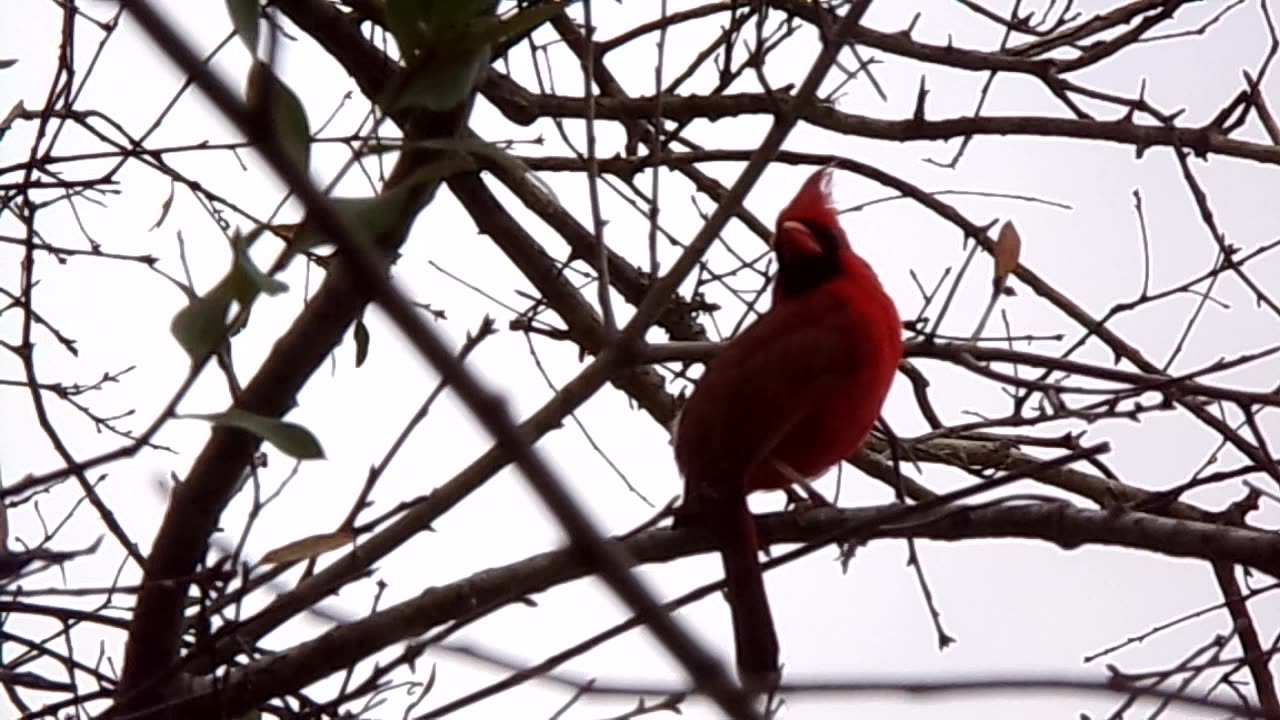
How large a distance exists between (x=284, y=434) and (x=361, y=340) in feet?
2.87

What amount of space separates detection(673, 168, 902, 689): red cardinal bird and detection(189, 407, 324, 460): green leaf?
2.83 ft

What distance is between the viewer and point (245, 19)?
1058 mm

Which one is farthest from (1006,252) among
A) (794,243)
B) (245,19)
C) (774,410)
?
(245,19)

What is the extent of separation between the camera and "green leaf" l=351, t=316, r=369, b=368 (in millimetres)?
1950

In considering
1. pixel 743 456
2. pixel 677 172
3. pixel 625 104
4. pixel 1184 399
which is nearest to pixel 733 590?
pixel 743 456

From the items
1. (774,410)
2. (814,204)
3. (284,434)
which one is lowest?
(284,434)

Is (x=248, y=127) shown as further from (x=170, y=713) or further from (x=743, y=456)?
(x=743, y=456)

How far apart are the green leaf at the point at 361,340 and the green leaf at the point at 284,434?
83 centimetres

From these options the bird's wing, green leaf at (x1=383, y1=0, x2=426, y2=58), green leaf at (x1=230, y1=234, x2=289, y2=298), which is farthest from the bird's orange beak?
green leaf at (x1=230, y1=234, x2=289, y2=298)

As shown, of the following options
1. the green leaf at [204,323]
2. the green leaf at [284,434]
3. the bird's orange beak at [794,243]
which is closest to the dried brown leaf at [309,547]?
the green leaf at [284,434]

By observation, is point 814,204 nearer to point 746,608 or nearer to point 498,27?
point 746,608

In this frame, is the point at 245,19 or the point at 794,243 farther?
the point at 794,243

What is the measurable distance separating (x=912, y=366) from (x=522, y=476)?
2192 mm

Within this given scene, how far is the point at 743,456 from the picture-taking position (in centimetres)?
207
